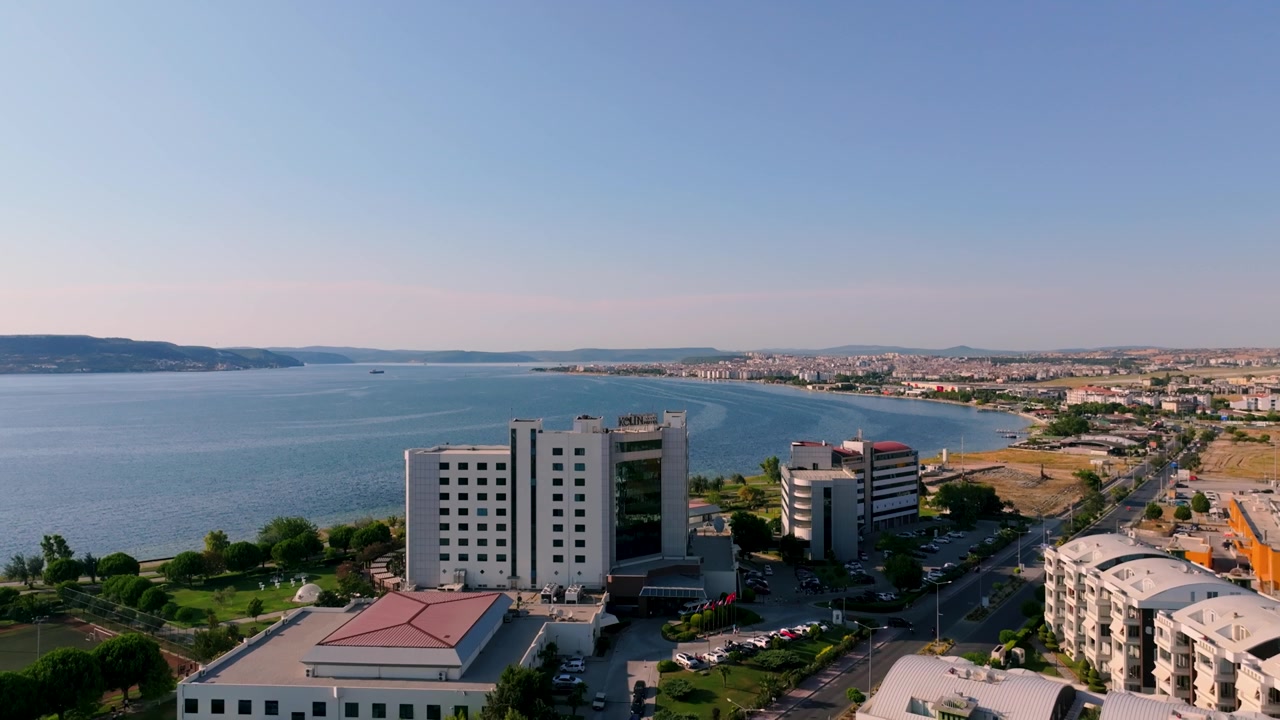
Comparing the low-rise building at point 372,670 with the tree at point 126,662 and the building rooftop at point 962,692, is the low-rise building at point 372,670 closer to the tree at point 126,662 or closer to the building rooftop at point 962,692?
the tree at point 126,662

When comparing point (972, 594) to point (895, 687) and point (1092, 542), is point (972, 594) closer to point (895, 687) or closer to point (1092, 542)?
point (1092, 542)

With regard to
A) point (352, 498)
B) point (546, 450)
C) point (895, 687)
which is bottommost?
point (352, 498)

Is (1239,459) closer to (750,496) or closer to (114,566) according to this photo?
(750,496)

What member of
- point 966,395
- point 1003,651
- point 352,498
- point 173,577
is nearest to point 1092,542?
point 1003,651

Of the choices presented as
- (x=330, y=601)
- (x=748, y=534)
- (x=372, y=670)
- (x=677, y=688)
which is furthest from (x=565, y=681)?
(x=748, y=534)

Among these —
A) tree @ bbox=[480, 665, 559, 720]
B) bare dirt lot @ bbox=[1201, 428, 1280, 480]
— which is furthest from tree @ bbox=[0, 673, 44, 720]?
bare dirt lot @ bbox=[1201, 428, 1280, 480]

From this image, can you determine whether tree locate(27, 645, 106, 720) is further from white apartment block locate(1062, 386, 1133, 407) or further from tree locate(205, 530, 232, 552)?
white apartment block locate(1062, 386, 1133, 407)
